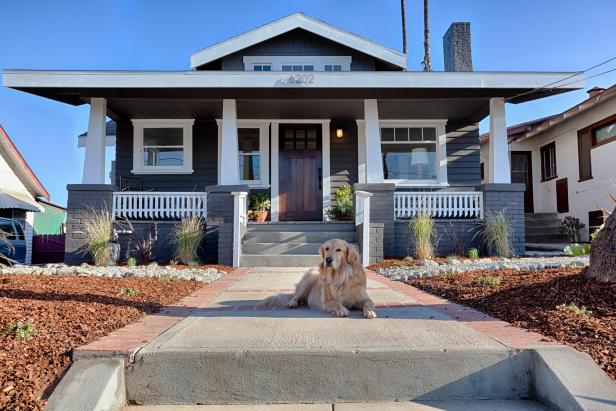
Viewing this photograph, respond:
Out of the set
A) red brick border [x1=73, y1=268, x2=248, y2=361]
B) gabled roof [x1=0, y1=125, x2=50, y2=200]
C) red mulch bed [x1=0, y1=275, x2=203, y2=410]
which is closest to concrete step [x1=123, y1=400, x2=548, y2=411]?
red brick border [x1=73, y1=268, x2=248, y2=361]

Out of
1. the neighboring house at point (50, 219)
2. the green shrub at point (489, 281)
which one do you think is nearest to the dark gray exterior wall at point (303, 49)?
the green shrub at point (489, 281)

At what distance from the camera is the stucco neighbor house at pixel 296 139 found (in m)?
9.17

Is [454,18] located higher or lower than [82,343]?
higher

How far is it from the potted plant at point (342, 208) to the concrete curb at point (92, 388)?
27.3ft

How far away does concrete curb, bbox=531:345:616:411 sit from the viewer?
2258mm

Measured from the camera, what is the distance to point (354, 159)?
1188 cm

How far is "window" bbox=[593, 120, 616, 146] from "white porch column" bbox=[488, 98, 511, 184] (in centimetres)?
367

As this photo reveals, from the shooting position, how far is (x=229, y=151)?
9.55 m

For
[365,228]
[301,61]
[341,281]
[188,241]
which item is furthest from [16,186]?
[341,281]

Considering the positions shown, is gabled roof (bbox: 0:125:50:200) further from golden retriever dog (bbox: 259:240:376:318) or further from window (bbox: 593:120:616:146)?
window (bbox: 593:120:616:146)

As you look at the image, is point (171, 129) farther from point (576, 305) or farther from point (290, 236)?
point (576, 305)

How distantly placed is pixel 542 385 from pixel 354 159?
962 cm

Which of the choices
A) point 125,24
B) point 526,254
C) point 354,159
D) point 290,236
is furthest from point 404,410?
point 125,24

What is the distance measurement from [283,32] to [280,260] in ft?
20.9
